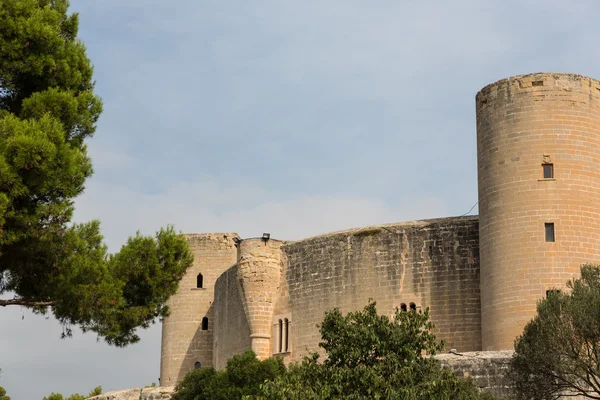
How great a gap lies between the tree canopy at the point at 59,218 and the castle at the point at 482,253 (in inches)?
393

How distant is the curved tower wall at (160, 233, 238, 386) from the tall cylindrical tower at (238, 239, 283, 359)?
7.31 meters

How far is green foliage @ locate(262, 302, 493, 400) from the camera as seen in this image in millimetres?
19234

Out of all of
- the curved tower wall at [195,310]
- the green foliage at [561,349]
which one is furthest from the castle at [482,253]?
the curved tower wall at [195,310]

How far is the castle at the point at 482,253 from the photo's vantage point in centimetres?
2647

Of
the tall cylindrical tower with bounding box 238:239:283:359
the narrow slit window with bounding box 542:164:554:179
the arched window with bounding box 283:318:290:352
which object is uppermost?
the narrow slit window with bounding box 542:164:554:179

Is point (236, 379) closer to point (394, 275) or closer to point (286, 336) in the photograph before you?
point (286, 336)

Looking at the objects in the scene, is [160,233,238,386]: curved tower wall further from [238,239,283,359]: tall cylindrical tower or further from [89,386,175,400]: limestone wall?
[238,239,283,359]: tall cylindrical tower

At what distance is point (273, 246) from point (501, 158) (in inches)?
310

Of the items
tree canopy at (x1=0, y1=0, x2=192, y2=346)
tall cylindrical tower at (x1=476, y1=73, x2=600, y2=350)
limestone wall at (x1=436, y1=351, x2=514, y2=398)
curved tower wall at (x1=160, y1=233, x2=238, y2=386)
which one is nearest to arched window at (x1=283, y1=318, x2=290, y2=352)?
tall cylindrical tower at (x1=476, y1=73, x2=600, y2=350)

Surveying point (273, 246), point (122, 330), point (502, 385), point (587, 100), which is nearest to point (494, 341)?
point (502, 385)

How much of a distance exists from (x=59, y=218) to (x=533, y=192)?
41.9 feet

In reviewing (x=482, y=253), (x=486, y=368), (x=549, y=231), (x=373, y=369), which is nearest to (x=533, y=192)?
(x=549, y=231)

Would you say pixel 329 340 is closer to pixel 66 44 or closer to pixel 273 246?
pixel 66 44

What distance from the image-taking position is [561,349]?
70.9 ft
